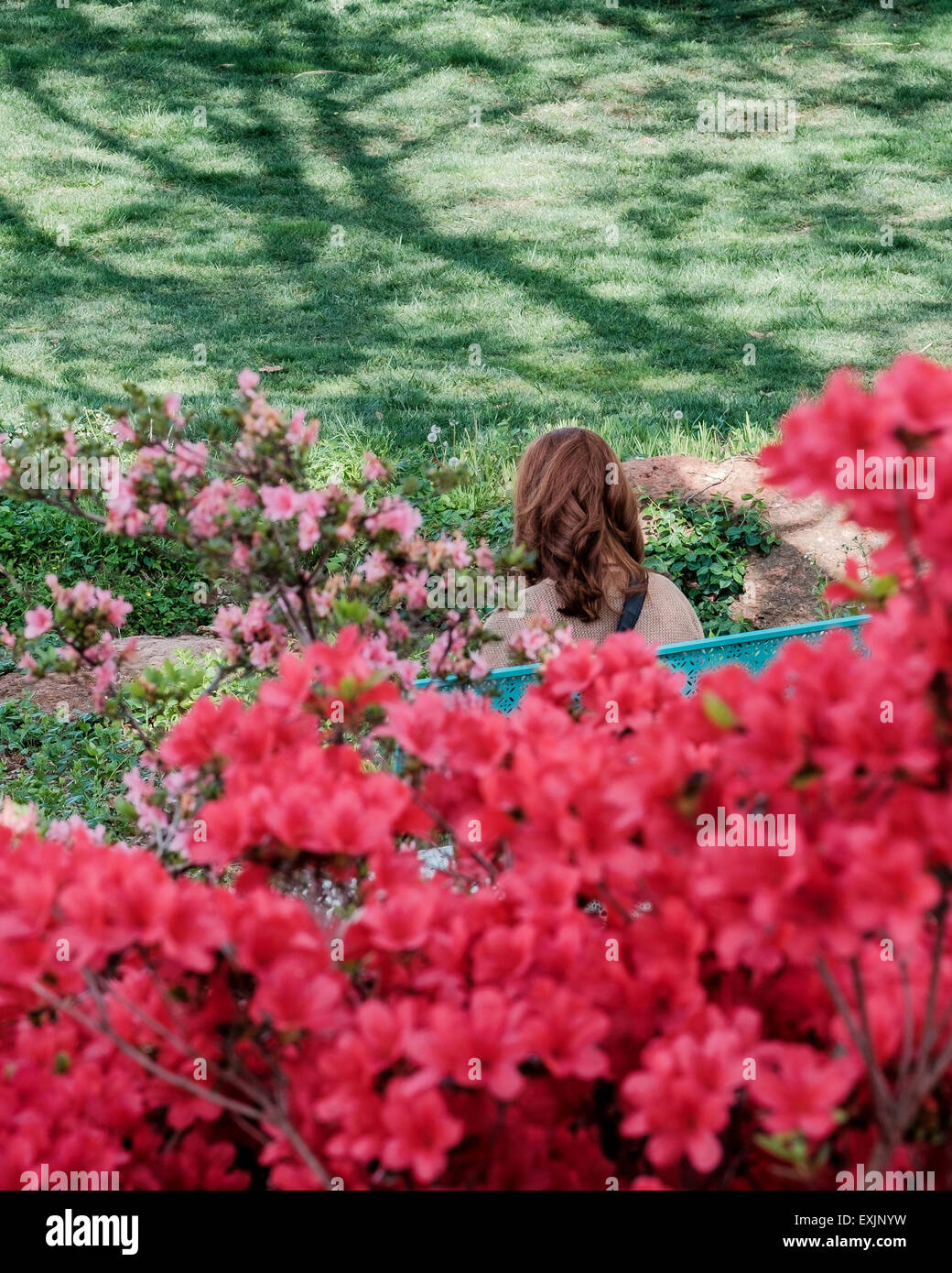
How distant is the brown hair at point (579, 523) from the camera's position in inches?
132

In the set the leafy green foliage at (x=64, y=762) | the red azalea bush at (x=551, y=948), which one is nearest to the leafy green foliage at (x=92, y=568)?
the leafy green foliage at (x=64, y=762)

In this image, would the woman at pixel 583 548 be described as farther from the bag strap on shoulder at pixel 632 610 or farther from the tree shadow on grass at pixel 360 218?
the tree shadow on grass at pixel 360 218

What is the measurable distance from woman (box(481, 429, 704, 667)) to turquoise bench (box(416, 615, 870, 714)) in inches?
6.8

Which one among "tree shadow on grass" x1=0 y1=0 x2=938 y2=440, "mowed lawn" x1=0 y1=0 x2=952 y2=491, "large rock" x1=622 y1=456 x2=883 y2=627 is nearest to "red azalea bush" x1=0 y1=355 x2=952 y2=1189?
"large rock" x1=622 y1=456 x2=883 y2=627

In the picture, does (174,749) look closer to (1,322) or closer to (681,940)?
(681,940)

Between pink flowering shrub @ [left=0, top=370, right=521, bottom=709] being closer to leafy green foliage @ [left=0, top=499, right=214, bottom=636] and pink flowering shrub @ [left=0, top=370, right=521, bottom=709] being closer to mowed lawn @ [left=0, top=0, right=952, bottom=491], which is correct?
leafy green foliage @ [left=0, top=499, right=214, bottom=636]

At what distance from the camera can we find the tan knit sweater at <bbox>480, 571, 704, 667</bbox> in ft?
11.1

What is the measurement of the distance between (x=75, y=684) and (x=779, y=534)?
8.91 ft

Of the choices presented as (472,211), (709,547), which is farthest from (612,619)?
(472,211)

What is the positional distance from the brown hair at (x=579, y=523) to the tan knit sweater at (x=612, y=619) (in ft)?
0.10

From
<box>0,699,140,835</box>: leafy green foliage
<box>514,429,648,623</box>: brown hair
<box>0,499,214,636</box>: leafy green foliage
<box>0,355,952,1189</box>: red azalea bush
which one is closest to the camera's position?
<box>0,355,952,1189</box>: red azalea bush

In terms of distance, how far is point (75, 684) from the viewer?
4406 millimetres

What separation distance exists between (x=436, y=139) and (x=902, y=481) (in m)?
11.4

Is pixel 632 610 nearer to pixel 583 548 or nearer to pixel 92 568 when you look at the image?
pixel 583 548
